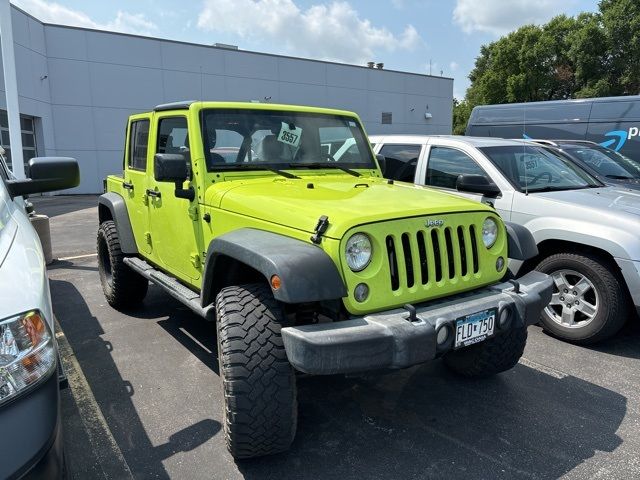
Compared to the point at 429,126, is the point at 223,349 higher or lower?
lower

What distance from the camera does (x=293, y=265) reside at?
235 centimetres

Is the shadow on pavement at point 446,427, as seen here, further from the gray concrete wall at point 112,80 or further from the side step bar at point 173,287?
the gray concrete wall at point 112,80

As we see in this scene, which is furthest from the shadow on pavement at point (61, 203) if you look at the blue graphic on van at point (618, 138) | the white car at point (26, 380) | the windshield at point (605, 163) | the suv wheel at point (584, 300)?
the blue graphic on van at point (618, 138)

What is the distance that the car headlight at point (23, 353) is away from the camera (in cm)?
158

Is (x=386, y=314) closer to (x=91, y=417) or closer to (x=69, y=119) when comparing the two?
(x=91, y=417)

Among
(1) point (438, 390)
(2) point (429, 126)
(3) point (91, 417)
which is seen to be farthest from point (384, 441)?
(2) point (429, 126)

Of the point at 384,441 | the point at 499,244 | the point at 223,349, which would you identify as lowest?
the point at 384,441

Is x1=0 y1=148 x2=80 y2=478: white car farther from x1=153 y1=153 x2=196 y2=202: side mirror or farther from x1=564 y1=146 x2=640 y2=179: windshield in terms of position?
x1=564 y1=146 x2=640 y2=179: windshield

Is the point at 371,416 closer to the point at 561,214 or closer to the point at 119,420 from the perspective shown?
the point at 119,420

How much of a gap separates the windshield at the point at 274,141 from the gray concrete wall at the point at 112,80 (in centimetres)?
1444

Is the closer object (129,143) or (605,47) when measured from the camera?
(129,143)

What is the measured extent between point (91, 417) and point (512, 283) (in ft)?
9.05

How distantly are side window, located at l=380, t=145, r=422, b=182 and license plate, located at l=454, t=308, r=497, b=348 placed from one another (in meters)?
3.32

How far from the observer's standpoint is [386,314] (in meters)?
2.52
